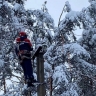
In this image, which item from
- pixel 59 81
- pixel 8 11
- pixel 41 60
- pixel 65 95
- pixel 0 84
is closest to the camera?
pixel 41 60

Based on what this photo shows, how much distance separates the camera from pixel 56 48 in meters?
11.3

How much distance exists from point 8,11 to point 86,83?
5.07 meters

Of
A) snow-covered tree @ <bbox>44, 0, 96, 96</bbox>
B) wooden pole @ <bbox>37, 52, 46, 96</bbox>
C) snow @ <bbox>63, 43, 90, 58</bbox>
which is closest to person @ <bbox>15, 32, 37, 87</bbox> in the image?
wooden pole @ <bbox>37, 52, 46, 96</bbox>

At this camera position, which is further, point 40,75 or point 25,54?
point 25,54

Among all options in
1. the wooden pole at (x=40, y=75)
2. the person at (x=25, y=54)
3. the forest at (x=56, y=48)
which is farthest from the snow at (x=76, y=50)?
the wooden pole at (x=40, y=75)

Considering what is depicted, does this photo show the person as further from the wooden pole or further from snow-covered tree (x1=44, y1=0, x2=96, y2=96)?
snow-covered tree (x1=44, y1=0, x2=96, y2=96)

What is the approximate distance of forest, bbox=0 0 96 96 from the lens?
10.8 metres

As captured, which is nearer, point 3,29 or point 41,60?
point 41,60

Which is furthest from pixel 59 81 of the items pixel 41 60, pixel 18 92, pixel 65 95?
pixel 41 60

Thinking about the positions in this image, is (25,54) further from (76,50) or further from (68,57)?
(68,57)

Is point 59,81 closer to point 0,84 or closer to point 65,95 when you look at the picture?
point 65,95

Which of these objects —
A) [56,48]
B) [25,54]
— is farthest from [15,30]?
[25,54]

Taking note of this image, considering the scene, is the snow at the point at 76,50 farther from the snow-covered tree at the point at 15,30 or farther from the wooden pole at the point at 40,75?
the wooden pole at the point at 40,75

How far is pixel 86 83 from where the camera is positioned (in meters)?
13.2
